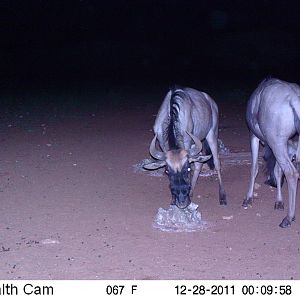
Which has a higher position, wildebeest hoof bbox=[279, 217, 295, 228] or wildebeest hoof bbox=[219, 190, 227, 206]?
wildebeest hoof bbox=[279, 217, 295, 228]

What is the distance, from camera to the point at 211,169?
11.5 metres

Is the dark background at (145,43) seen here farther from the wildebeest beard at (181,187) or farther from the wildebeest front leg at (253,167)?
the wildebeest beard at (181,187)

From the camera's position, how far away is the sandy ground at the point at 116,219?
23.1 feet

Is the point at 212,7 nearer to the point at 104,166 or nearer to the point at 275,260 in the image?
the point at 104,166

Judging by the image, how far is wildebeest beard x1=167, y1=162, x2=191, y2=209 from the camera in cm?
843

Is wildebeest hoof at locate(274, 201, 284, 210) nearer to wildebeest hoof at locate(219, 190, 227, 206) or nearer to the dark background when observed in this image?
wildebeest hoof at locate(219, 190, 227, 206)

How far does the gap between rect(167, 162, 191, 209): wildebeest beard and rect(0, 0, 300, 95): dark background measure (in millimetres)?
17169

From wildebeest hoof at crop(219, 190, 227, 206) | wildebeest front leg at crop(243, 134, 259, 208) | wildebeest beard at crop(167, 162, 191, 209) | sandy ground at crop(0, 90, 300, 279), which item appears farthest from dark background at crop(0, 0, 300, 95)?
wildebeest beard at crop(167, 162, 191, 209)

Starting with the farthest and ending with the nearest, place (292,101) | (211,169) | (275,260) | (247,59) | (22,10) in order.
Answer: (22,10)
(247,59)
(211,169)
(292,101)
(275,260)

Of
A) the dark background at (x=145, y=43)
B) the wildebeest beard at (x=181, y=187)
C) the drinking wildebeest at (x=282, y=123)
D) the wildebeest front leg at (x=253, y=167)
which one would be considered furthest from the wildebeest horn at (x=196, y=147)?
the dark background at (x=145, y=43)

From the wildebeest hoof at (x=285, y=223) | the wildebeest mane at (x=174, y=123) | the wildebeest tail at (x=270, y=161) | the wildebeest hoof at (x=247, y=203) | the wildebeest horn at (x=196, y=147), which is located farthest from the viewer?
the wildebeest tail at (x=270, y=161)

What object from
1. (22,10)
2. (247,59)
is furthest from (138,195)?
(22,10)

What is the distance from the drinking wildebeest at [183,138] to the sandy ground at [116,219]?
609mm

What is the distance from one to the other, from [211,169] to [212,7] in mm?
44946
